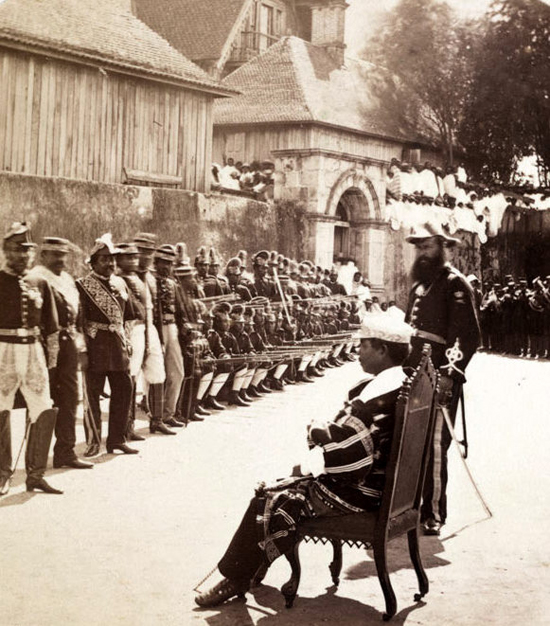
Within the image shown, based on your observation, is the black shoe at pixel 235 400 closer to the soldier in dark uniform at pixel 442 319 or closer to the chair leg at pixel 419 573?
the soldier in dark uniform at pixel 442 319

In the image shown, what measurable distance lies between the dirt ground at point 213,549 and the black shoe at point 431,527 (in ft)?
0.26

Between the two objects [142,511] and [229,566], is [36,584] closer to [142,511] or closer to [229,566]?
[229,566]

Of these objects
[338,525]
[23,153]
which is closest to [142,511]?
[338,525]

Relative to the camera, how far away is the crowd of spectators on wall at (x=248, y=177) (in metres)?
23.7

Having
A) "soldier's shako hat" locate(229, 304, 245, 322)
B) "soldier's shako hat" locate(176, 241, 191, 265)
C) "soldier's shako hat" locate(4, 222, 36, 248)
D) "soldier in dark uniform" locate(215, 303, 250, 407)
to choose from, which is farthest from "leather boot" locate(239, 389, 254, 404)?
"soldier's shako hat" locate(4, 222, 36, 248)

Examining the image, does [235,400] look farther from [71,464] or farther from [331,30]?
[331,30]

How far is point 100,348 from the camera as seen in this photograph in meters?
9.49

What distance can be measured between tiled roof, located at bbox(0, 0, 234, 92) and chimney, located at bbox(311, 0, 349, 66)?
9.46 m

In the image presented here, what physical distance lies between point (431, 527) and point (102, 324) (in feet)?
12.3

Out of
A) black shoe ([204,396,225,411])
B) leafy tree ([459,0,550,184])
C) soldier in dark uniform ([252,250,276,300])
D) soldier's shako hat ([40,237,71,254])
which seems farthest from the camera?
leafy tree ([459,0,550,184])

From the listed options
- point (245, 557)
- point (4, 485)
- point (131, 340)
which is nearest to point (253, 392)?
point (131, 340)

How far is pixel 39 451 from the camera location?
7.74 meters

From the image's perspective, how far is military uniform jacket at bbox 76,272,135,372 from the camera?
9.43 metres

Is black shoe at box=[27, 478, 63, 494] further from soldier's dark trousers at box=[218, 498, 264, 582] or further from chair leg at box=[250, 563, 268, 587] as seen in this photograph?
soldier's dark trousers at box=[218, 498, 264, 582]
